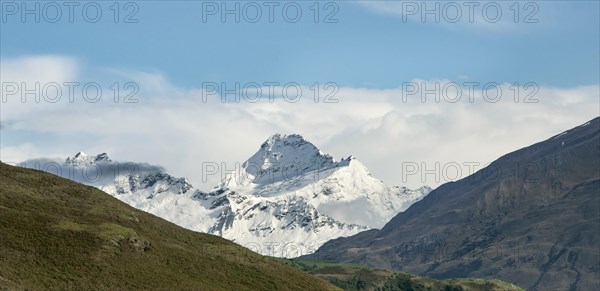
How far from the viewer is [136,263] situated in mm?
180250

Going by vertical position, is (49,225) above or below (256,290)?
above

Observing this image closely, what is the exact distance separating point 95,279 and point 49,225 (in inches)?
889

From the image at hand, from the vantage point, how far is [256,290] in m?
194

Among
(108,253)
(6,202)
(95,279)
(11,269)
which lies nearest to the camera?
(11,269)

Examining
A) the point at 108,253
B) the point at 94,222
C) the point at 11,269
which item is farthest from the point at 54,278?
the point at 94,222

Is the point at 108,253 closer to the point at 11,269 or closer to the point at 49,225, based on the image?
the point at 49,225

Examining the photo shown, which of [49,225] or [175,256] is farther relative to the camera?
[175,256]

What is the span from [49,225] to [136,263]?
2060 centimetres

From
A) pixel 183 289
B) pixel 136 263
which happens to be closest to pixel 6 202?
pixel 136 263

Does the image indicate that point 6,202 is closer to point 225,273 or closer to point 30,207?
point 30,207

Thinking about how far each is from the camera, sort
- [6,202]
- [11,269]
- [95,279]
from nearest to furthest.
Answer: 1. [11,269]
2. [95,279]
3. [6,202]

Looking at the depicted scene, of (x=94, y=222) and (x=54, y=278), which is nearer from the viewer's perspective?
(x=54, y=278)

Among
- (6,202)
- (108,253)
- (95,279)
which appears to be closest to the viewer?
(95,279)

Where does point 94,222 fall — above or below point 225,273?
above
